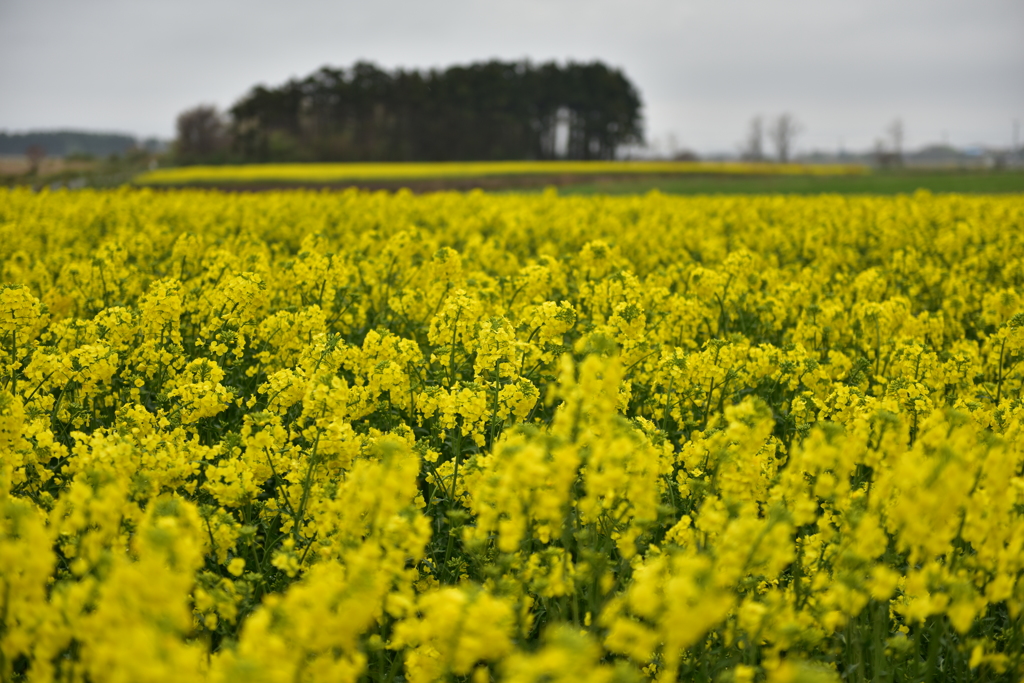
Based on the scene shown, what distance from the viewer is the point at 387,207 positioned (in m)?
14.5

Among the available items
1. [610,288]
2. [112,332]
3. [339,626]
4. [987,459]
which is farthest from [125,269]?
[987,459]

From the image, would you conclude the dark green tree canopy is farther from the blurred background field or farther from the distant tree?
the blurred background field

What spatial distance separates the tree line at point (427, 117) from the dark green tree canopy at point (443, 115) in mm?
91

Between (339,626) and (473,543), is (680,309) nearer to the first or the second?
(473,543)

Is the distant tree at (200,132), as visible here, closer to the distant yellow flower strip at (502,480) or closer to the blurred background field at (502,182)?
the blurred background field at (502,182)

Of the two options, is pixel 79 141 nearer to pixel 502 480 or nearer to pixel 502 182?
pixel 502 182

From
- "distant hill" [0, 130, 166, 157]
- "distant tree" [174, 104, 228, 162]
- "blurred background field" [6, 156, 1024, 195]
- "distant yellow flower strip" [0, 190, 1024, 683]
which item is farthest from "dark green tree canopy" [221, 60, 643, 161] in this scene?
"distant yellow flower strip" [0, 190, 1024, 683]

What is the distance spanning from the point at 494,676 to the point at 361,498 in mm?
1378

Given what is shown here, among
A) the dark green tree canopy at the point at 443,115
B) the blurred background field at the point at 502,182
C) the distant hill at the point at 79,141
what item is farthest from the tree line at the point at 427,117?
the distant hill at the point at 79,141

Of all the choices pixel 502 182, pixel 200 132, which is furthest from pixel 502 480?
pixel 200 132

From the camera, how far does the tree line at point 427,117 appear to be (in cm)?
6381

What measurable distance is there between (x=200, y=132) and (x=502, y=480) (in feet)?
257

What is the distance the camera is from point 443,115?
7069cm

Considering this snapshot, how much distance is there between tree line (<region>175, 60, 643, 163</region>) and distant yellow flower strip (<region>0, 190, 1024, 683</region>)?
2195 inches
